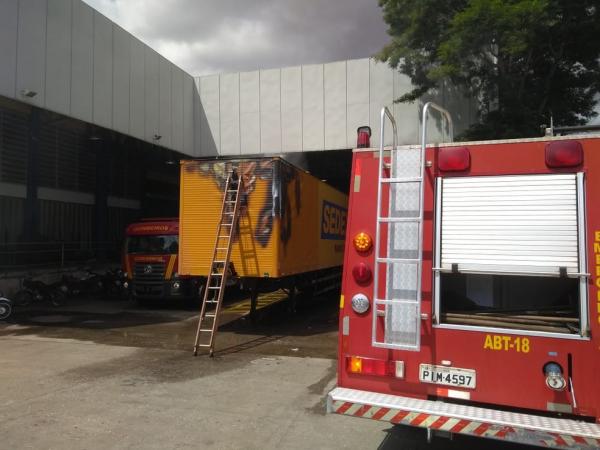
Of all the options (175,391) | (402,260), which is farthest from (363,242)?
(175,391)

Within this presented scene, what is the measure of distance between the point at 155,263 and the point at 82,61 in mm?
6536

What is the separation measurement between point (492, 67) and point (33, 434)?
14.6 metres

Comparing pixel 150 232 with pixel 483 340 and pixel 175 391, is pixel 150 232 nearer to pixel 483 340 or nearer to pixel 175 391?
pixel 175 391

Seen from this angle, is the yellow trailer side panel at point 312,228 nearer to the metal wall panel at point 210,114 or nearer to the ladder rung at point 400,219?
the ladder rung at point 400,219

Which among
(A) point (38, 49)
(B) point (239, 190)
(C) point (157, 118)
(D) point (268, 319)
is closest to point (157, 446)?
(B) point (239, 190)

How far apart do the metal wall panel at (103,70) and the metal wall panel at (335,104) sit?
25.5 ft

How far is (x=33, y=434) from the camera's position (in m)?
5.03

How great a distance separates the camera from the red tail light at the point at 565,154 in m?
3.56

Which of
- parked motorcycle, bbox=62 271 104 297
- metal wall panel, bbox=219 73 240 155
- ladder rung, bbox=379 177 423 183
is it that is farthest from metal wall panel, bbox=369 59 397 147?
ladder rung, bbox=379 177 423 183

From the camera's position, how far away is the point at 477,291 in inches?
169

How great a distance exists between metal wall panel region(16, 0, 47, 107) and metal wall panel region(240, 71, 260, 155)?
8210 millimetres

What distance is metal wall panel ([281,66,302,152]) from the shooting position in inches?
797

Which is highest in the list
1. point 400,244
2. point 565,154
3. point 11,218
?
point 11,218

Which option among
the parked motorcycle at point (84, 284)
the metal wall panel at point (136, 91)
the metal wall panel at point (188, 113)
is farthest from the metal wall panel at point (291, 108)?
the parked motorcycle at point (84, 284)
